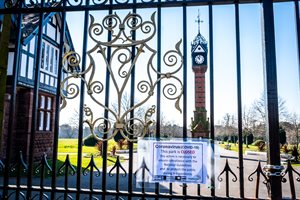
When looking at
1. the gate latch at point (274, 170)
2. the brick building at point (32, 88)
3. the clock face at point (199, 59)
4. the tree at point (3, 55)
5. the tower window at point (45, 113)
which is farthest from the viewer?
the tower window at point (45, 113)

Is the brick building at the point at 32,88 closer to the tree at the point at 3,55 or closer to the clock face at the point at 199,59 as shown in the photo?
the tree at the point at 3,55

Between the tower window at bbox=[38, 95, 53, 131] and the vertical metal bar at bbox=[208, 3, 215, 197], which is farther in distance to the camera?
the tower window at bbox=[38, 95, 53, 131]

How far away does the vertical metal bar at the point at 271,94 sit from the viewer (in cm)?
204

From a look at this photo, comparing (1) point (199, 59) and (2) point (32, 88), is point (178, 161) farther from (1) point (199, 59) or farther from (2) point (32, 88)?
(2) point (32, 88)

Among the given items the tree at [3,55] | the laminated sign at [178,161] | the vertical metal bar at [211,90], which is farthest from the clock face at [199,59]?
the tree at [3,55]

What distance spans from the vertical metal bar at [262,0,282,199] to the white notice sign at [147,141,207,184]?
0.51m

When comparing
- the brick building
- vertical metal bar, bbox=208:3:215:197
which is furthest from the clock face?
the brick building

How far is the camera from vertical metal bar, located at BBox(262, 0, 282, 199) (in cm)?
204

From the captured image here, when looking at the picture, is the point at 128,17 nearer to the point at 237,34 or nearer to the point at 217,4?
the point at 217,4

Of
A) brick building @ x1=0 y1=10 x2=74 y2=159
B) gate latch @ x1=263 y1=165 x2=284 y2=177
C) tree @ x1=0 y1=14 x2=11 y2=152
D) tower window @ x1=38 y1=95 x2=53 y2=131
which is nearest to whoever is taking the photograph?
gate latch @ x1=263 y1=165 x2=284 y2=177

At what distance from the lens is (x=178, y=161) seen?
2.13 metres

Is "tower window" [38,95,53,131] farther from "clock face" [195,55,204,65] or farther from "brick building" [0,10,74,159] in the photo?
"clock face" [195,55,204,65]

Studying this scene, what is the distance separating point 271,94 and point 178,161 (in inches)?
35.4

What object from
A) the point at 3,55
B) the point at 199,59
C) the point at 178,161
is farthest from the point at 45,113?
the point at 178,161
